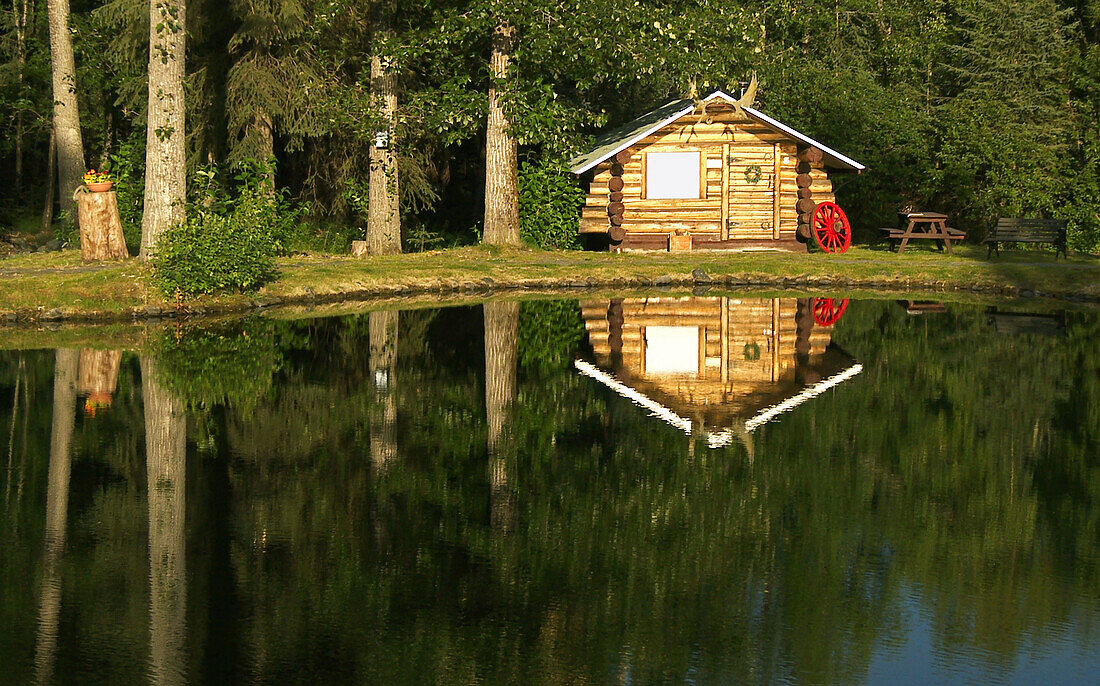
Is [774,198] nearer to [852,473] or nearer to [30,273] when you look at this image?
[30,273]

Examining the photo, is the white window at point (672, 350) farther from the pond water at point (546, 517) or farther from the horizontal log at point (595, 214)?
the horizontal log at point (595, 214)

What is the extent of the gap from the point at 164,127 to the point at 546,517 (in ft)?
56.5

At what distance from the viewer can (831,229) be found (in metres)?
36.5

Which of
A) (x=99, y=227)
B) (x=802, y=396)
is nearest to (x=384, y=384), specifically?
Answer: (x=802, y=396)

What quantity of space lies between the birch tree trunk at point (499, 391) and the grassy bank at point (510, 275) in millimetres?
3429

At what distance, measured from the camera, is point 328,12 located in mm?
30875

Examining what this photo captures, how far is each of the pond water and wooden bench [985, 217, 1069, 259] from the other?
14803 millimetres

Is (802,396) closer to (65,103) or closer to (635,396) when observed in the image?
(635,396)

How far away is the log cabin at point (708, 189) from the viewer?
36375 mm

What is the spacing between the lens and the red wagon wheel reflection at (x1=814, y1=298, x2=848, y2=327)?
2219 cm

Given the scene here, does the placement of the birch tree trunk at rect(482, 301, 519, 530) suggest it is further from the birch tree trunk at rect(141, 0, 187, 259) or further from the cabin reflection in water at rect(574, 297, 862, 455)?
the birch tree trunk at rect(141, 0, 187, 259)

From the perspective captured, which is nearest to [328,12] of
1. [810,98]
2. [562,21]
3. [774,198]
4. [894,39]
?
[562,21]

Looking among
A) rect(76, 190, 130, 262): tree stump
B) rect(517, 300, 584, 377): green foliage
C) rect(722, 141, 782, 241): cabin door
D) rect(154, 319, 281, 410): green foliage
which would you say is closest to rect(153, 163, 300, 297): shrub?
rect(76, 190, 130, 262): tree stump

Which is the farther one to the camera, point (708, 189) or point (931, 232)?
point (708, 189)
